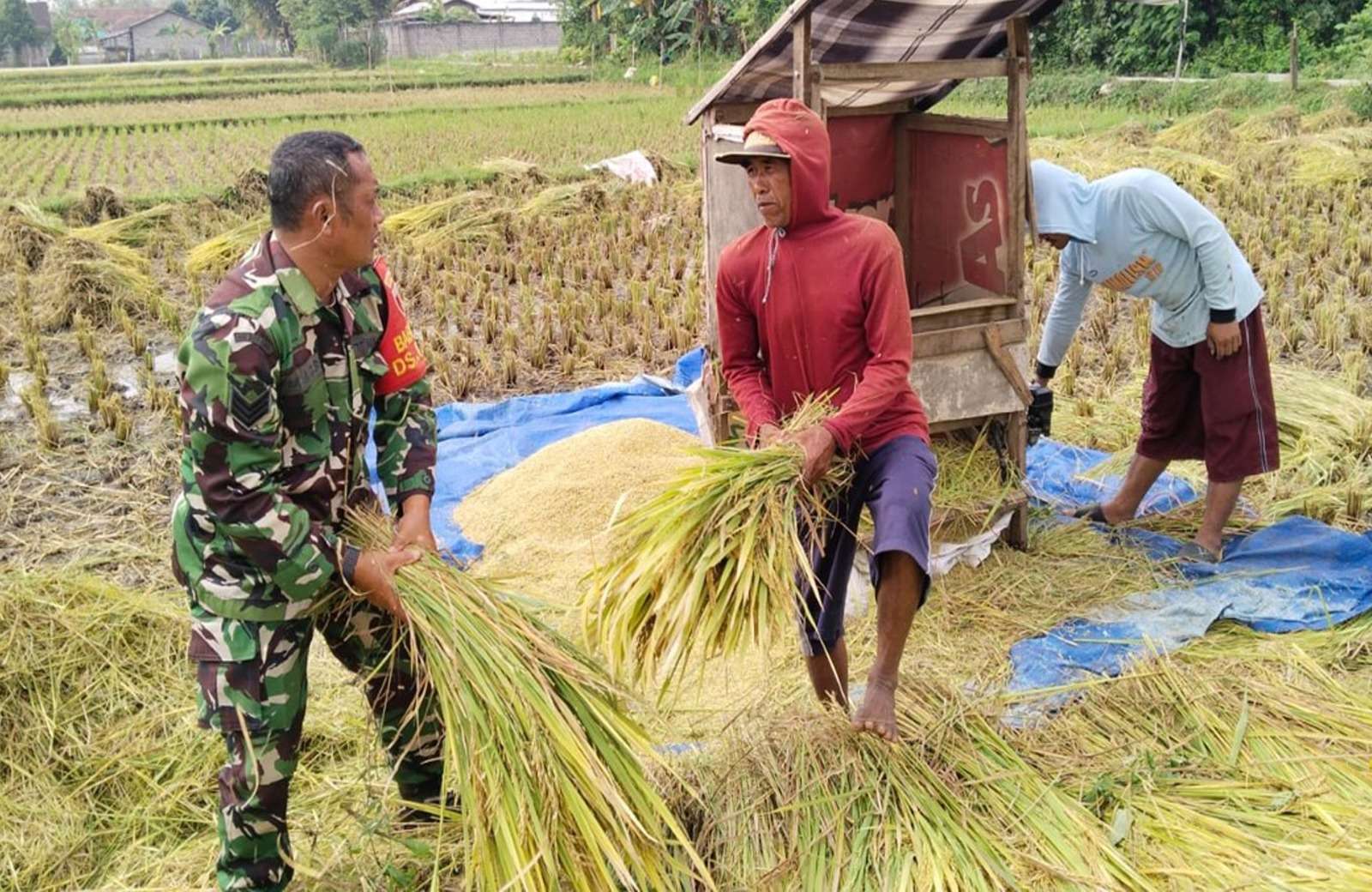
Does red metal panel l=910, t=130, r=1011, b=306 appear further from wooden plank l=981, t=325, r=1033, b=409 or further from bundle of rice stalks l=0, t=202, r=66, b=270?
bundle of rice stalks l=0, t=202, r=66, b=270

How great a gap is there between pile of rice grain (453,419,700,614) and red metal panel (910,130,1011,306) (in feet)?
4.17

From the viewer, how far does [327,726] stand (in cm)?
350

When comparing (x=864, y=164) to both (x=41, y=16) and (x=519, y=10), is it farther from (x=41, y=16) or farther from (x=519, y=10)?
(x=41, y=16)

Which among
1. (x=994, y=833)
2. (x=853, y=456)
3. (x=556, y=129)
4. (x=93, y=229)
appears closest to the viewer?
(x=994, y=833)

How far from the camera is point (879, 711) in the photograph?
2.77 m

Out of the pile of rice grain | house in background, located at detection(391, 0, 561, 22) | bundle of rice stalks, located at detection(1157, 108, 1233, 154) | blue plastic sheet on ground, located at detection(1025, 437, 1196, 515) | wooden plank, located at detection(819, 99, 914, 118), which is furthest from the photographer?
house in background, located at detection(391, 0, 561, 22)

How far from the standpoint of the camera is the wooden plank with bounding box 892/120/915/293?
5.31m

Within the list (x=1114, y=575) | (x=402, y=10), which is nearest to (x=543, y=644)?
(x=1114, y=575)

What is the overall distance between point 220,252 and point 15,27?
51226 millimetres

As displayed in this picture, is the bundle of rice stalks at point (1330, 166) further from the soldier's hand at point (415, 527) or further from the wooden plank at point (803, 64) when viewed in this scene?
the soldier's hand at point (415, 527)

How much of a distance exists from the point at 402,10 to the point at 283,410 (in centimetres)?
5446

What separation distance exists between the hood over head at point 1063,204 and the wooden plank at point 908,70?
15.3 inches

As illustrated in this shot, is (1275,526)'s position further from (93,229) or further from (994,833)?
(93,229)

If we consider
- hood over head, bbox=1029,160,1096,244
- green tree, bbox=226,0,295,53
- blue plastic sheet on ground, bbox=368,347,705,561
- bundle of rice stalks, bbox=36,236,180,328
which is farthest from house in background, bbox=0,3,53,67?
hood over head, bbox=1029,160,1096,244
